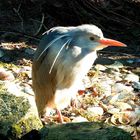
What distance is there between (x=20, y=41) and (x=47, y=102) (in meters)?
1.68

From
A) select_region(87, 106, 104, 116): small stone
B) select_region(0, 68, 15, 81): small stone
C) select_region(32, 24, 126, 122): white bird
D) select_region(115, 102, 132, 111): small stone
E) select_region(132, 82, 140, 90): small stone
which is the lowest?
select_region(0, 68, 15, 81): small stone

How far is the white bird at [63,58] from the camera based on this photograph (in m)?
4.12

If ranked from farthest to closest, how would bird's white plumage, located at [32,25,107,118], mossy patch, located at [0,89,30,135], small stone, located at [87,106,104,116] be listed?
small stone, located at [87,106,104,116]
bird's white plumage, located at [32,25,107,118]
mossy patch, located at [0,89,30,135]

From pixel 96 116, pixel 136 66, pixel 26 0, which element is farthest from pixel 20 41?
pixel 96 116

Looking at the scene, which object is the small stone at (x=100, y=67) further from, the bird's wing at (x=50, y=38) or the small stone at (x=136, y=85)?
the bird's wing at (x=50, y=38)

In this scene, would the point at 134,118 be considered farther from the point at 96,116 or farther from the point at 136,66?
the point at 136,66

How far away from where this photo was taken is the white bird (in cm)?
412

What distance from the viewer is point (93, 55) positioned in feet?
13.9

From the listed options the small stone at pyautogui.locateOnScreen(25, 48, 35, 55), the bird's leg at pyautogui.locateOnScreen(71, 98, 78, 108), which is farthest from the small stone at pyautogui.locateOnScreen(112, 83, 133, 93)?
the small stone at pyautogui.locateOnScreen(25, 48, 35, 55)

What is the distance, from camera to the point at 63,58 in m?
4.11

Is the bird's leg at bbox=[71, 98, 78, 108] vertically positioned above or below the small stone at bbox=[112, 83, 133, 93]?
below

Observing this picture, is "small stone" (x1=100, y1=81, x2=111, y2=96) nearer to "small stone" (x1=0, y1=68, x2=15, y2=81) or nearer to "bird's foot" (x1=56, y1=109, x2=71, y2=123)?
"bird's foot" (x1=56, y1=109, x2=71, y2=123)

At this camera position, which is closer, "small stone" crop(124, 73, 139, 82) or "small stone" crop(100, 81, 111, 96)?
"small stone" crop(100, 81, 111, 96)

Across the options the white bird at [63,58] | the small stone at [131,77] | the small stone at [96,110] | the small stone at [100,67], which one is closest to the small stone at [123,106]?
the small stone at [96,110]
